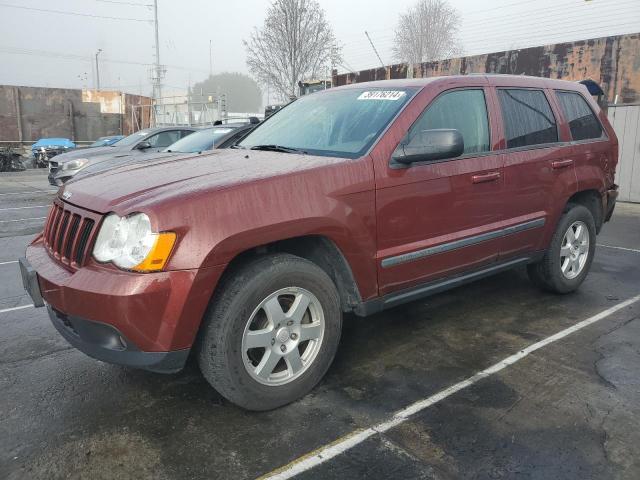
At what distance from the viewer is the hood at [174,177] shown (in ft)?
8.41

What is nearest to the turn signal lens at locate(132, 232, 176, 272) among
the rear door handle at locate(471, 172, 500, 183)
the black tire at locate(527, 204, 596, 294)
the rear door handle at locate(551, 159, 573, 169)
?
the rear door handle at locate(471, 172, 500, 183)

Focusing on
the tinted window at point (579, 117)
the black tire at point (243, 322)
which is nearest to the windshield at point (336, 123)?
the black tire at point (243, 322)

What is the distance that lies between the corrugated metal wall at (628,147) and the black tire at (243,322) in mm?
10124

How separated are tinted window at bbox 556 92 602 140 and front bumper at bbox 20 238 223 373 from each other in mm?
3499

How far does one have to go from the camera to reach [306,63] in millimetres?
28094

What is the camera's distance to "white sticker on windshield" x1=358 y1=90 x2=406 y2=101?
345cm

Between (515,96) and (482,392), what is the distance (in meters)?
2.33

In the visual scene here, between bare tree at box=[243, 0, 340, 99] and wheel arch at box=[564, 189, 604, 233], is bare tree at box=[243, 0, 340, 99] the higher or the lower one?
the higher one

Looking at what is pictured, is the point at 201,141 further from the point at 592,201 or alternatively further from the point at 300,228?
the point at 300,228

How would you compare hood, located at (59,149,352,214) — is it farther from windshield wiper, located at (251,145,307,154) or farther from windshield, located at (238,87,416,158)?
windshield, located at (238,87,416,158)

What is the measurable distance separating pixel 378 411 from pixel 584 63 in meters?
13.6

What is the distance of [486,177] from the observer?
364cm

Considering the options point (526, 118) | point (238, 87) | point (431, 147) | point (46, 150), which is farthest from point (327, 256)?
point (238, 87)

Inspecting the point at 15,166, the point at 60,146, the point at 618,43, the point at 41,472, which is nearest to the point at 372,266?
the point at 41,472
